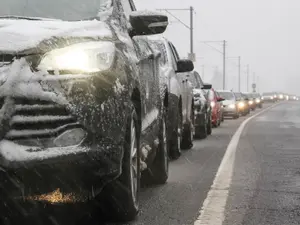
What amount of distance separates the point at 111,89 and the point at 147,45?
95.1 inches

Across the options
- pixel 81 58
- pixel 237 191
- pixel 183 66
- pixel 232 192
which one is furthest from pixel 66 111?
pixel 183 66

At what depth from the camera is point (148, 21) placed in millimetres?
5020

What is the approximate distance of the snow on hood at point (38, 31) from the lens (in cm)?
398

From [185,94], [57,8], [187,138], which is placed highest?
[57,8]

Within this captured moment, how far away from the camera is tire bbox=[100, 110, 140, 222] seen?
466 centimetres

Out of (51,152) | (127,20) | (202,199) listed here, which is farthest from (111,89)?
(202,199)

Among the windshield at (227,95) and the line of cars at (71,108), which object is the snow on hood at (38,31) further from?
the windshield at (227,95)

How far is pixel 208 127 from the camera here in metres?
16.3

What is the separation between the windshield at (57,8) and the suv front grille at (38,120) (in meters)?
1.34

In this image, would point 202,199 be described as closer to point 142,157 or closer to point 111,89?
point 142,157

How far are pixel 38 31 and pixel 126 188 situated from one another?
1.39 metres

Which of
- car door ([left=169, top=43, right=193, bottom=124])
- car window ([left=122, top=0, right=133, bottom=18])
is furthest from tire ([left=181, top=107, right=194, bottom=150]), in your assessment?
car window ([left=122, top=0, right=133, bottom=18])

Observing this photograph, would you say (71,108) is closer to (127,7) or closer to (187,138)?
(127,7)

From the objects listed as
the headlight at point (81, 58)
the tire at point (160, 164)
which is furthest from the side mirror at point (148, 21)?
the tire at point (160, 164)
